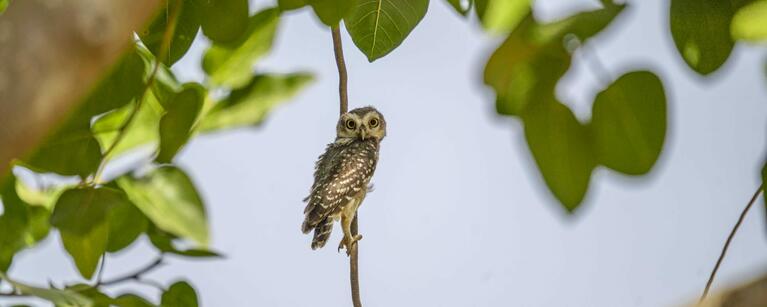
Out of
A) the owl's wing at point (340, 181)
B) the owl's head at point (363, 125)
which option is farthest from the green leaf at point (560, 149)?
the owl's head at point (363, 125)

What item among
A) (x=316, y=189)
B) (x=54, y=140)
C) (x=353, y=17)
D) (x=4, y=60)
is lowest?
(x=316, y=189)

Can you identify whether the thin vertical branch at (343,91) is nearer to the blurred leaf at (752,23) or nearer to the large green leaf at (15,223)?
the large green leaf at (15,223)

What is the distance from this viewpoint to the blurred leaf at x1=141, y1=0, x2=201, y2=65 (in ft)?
7.50

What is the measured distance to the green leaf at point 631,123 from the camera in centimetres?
105

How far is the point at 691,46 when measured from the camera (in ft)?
5.08

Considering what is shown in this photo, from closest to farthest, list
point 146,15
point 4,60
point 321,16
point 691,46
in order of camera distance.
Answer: point 4,60 < point 146,15 < point 691,46 < point 321,16

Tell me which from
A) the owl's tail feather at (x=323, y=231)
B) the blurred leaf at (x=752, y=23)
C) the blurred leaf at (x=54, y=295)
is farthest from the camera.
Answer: the owl's tail feather at (x=323, y=231)

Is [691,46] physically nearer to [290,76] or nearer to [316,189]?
[290,76]

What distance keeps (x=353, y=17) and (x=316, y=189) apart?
200 cm

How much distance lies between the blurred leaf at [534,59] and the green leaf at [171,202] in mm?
1756

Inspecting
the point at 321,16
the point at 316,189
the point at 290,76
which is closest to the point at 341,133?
the point at 316,189

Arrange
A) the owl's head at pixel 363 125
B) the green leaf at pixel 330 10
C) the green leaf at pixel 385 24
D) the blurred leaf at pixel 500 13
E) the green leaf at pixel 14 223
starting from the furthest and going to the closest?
the owl's head at pixel 363 125 < the green leaf at pixel 14 223 < the green leaf at pixel 385 24 < the green leaf at pixel 330 10 < the blurred leaf at pixel 500 13

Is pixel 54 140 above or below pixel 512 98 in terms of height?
below

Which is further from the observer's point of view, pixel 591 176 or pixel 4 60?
pixel 591 176
